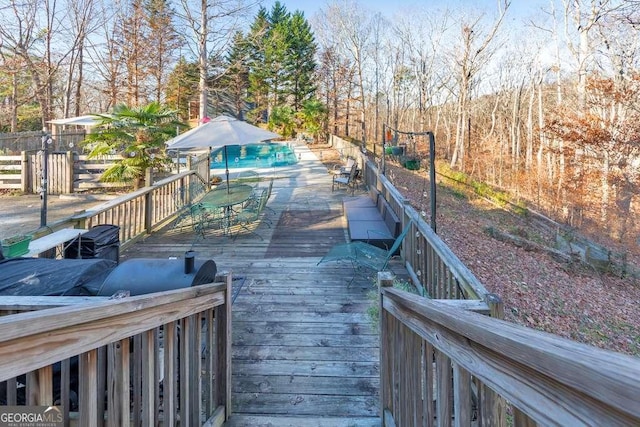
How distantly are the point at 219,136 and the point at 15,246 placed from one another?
3970 mm

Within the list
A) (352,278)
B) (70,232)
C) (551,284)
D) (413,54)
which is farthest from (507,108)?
(70,232)

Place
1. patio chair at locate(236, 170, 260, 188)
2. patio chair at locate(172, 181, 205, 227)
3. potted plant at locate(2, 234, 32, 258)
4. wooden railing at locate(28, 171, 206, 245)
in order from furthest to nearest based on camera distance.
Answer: patio chair at locate(236, 170, 260, 188)
patio chair at locate(172, 181, 205, 227)
wooden railing at locate(28, 171, 206, 245)
potted plant at locate(2, 234, 32, 258)

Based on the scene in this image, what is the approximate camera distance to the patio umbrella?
6.49 m

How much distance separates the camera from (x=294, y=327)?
338 centimetres

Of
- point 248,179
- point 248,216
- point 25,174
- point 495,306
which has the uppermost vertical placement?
point 25,174

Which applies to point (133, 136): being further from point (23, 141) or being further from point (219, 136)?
point (23, 141)

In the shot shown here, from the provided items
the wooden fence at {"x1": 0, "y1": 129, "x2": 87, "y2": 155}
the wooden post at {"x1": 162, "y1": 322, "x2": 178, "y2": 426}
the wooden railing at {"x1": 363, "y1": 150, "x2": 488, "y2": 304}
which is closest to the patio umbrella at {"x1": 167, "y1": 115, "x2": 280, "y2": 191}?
the wooden railing at {"x1": 363, "y1": 150, "x2": 488, "y2": 304}

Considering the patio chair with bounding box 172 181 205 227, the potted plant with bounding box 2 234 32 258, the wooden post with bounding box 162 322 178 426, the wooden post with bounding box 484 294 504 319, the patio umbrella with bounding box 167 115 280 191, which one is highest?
the patio umbrella with bounding box 167 115 280 191

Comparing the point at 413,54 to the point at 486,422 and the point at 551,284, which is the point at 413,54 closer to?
the point at 551,284

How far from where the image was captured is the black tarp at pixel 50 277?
7.62 feet

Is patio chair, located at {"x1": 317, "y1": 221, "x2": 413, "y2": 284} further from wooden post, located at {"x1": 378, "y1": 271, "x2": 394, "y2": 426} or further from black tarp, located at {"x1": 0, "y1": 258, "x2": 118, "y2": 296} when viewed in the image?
black tarp, located at {"x1": 0, "y1": 258, "x2": 118, "y2": 296}

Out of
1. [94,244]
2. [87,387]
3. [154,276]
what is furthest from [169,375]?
[94,244]

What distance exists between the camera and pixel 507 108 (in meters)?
26.8

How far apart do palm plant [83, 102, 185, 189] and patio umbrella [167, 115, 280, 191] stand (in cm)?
232
